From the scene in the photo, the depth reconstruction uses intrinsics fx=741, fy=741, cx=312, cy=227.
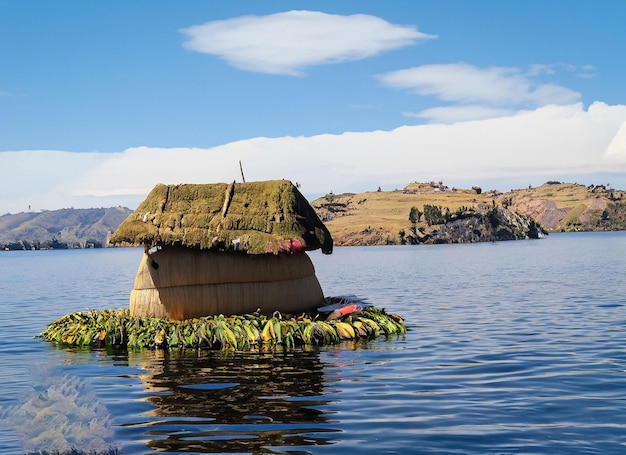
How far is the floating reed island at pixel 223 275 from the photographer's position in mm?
23781

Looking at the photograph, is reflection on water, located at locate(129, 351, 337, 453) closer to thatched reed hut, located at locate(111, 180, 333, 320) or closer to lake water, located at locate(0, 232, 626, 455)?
lake water, located at locate(0, 232, 626, 455)

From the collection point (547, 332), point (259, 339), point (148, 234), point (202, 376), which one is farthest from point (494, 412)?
point (148, 234)

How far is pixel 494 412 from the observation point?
46.1 ft

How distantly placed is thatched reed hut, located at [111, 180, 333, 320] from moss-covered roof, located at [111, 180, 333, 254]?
0.03 metres

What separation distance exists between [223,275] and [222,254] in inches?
27.8

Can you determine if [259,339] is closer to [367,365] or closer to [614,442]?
[367,365]

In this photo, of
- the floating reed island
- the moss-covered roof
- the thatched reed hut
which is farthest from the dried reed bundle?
the moss-covered roof

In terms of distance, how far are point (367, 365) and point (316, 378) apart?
2.07 m

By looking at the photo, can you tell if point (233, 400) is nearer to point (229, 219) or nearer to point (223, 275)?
point (223, 275)

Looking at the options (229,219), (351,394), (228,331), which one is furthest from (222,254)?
(351,394)

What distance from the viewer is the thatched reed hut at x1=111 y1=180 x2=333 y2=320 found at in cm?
2456

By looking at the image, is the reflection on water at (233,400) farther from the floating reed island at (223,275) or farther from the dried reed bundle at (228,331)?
the floating reed island at (223,275)

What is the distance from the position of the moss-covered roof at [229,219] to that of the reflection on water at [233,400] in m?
4.02

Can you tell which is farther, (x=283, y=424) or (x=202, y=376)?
(x=202, y=376)
